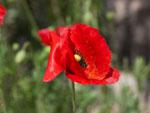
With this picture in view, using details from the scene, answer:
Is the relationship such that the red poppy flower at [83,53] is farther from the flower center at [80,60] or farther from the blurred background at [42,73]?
the blurred background at [42,73]

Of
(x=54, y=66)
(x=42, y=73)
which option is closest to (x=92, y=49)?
(x=54, y=66)

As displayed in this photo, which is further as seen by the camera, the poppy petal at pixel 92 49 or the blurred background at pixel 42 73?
the blurred background at pixel 42 73

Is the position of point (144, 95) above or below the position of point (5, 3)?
below

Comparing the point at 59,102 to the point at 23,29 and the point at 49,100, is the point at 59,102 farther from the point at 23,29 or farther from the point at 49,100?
the point at 23,29

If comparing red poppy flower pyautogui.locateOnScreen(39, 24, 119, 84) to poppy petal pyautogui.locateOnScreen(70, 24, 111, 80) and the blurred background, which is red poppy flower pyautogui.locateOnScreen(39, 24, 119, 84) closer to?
poppy petal pyautogui.locateOnScreen(70, 24, 111, 80)

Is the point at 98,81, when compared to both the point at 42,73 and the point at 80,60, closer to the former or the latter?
the point at 80,60

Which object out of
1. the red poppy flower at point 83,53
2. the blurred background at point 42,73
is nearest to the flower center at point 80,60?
the red poppy flower at point 83,53

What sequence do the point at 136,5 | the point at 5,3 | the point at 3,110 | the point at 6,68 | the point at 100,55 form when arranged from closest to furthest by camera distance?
the point at 100,55 → the point at 3,110 → the point at 6,68 → the point at 5,3 → the point at 136,5

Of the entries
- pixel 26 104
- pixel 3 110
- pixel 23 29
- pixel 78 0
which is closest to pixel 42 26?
pixel 23 29
